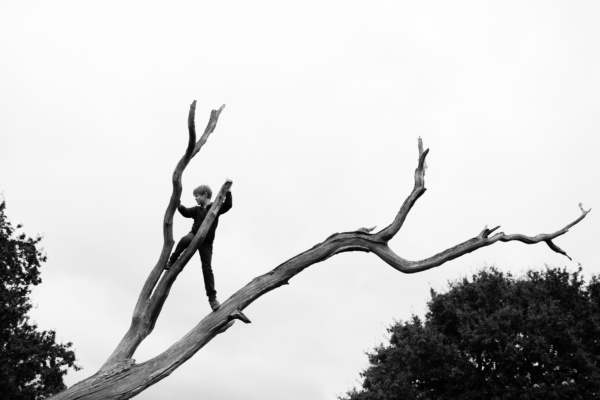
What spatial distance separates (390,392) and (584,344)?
9.66 meters

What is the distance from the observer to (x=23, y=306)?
29391 mm

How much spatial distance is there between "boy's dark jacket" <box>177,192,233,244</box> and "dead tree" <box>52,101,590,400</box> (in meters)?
0.20

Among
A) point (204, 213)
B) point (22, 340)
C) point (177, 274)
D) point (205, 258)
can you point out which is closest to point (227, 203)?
point (204, 213)

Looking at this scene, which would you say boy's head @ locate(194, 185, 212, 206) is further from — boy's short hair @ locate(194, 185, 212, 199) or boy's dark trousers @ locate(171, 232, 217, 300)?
boy's dark trousers @ locate(171, 232, 217, 300)

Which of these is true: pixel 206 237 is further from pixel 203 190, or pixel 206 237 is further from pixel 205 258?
pixel 203 190

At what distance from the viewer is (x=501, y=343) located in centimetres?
3117

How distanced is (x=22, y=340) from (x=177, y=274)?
76.1 ft

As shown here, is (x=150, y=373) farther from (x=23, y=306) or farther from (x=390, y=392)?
(x=390, y=392)

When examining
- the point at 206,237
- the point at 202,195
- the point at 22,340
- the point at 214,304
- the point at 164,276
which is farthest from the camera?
the point at 22,340

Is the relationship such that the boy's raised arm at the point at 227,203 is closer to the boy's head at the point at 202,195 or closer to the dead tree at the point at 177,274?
the dead tree at the point at 177,274

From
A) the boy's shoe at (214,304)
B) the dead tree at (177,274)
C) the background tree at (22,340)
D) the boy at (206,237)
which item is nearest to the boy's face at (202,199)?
the boy at (206,237)

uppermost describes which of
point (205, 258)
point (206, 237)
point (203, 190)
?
point (203, 190)

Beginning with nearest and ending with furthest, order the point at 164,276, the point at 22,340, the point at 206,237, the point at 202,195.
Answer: the point at 164,276 < the point at 206,237 < the point at 202,195 < the point at 22,340

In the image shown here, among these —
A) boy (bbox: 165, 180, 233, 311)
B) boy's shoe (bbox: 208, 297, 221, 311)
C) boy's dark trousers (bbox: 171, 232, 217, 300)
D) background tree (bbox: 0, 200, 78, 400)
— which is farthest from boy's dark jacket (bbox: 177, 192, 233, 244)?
background tree (bbox: 0, 200, 78, 400)
